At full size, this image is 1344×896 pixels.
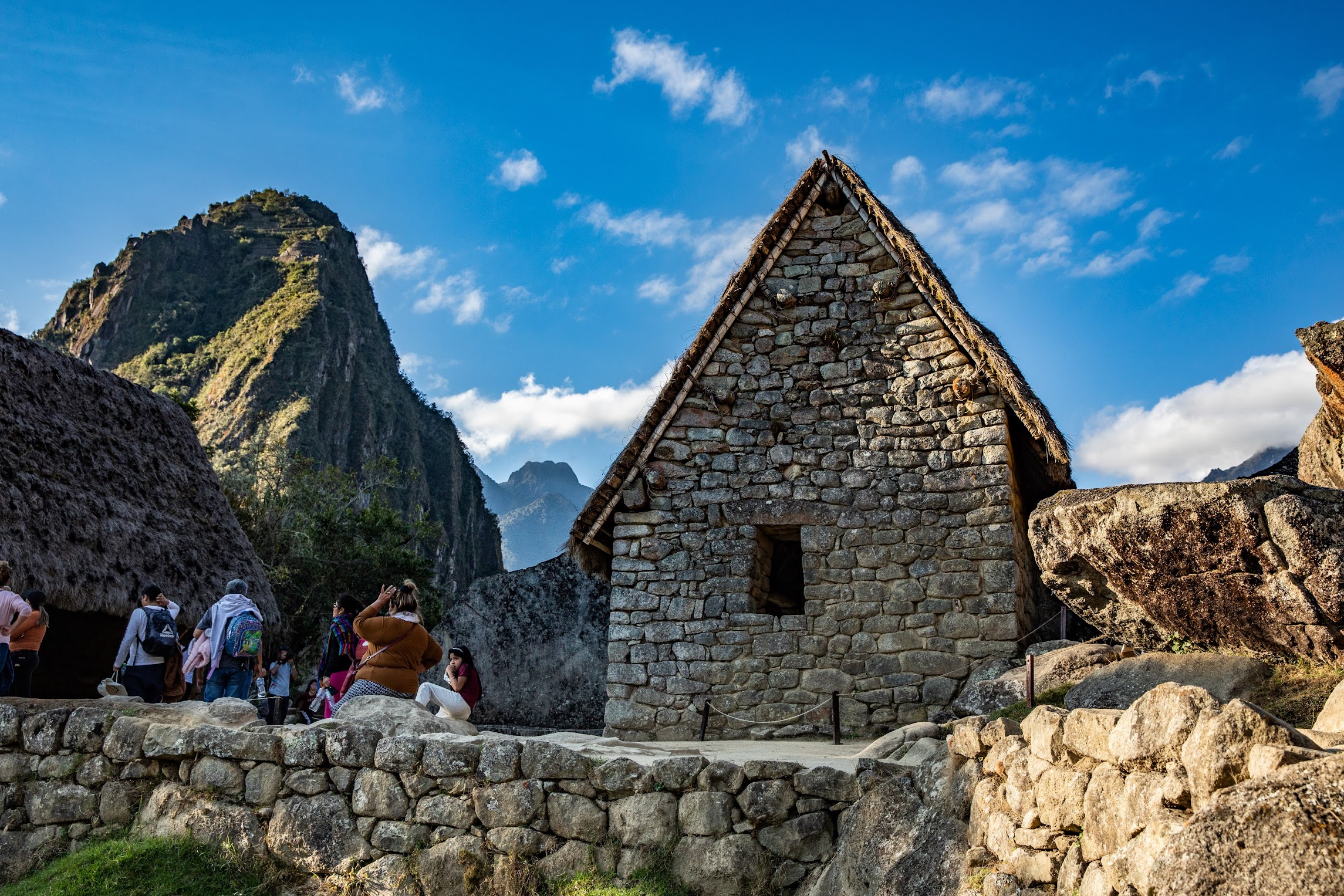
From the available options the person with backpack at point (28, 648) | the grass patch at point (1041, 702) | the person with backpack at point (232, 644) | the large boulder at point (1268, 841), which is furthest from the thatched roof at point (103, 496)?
the large boulder at point (1268, 841)

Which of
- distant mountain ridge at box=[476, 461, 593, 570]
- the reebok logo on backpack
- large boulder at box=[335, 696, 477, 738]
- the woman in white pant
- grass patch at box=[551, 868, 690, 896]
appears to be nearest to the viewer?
grass patch at box=[551, 868, 690, 896]

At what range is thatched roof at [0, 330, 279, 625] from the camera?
8.68 metres

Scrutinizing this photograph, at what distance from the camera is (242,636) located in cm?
742

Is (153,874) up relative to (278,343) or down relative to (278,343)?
down

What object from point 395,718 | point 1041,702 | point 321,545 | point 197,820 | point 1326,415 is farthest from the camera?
point 321,545

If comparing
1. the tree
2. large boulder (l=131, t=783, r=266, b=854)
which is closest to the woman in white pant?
large boulder (l=131, t=783, r=266, b=854)

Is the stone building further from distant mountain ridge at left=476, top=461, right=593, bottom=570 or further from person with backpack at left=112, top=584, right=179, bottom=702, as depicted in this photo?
distant mountain ridge at left=476, top=461, right=593, bottom=570

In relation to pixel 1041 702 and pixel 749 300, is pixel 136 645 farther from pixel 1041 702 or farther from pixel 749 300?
pixel 1041 702

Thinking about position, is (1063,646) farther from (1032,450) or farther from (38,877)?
(38,877)

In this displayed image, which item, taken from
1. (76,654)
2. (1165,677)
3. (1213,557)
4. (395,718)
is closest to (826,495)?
(1165,677)

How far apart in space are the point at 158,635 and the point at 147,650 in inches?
6.1

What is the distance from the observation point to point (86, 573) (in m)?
8.87

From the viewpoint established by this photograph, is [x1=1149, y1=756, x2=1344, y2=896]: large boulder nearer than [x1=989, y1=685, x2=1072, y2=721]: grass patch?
Yes

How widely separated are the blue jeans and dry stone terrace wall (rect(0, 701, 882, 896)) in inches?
50.5
